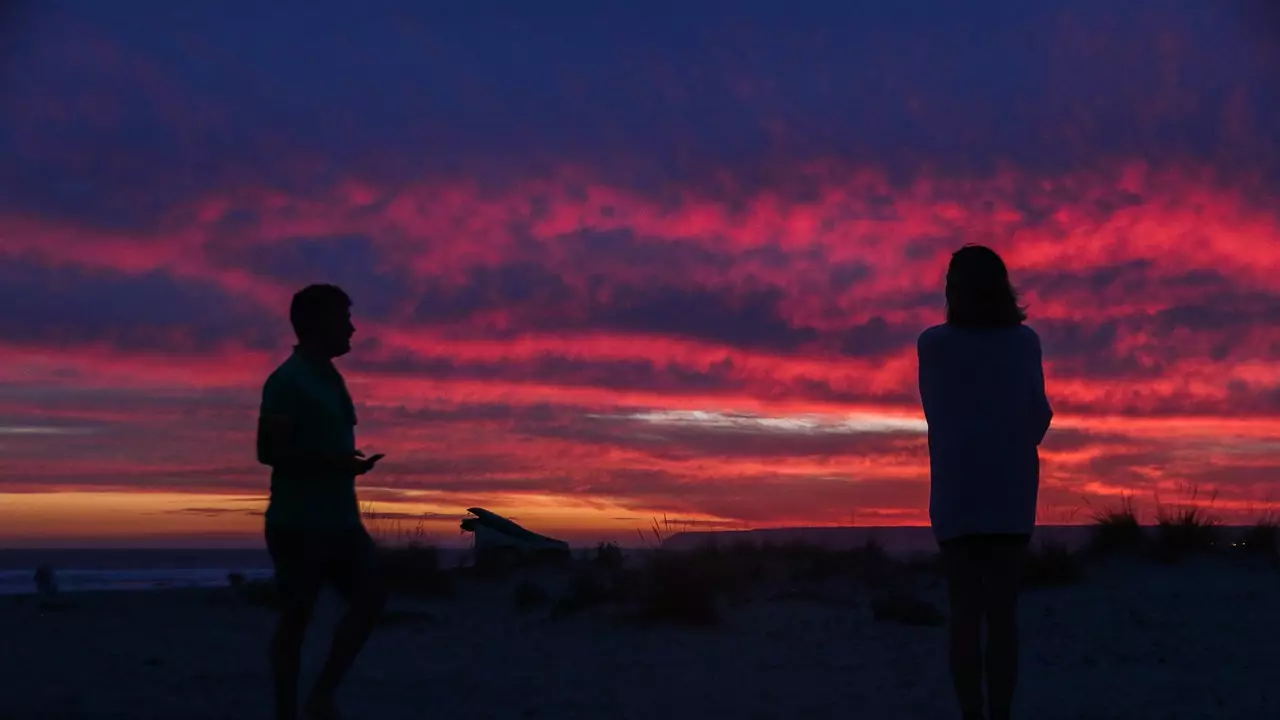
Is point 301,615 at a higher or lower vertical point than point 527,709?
higher

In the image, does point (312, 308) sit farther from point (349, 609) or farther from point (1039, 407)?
point (1039, 407)

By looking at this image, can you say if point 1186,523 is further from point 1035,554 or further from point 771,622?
Answer: point 771,622

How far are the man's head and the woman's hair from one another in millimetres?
2608

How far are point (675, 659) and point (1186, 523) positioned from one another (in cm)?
675

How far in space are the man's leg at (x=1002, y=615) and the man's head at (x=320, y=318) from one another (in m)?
2.88

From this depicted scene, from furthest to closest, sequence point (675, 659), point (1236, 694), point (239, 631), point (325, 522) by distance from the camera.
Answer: point (239, 631) → point (675, 659) → point (1236, 694) → point (325, 522)

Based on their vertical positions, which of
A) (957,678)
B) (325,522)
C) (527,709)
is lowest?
(527,709)

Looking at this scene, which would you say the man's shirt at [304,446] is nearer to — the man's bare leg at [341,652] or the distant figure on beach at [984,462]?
the man's bare leg at [341,652]

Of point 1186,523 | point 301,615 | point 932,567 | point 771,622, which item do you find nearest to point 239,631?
point 771,622

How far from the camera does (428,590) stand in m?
13.1

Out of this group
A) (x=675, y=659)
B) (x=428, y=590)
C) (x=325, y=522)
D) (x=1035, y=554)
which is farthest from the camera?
(x=428, y=590)

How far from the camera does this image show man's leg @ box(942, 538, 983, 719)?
457cm

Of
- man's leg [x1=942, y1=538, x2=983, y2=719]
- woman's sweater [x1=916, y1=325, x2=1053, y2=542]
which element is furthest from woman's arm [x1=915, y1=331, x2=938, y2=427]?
man's leg [x1=942, y1=538, x2=983, y2=719]

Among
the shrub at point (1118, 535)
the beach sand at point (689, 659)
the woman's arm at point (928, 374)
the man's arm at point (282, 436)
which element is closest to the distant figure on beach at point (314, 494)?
the man's arm at point (282, 436)
